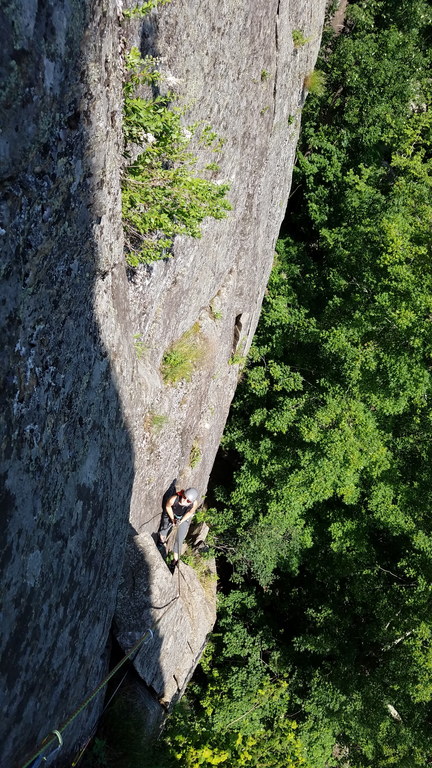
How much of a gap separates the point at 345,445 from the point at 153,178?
877cm

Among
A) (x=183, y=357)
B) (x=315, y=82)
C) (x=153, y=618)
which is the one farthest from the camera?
(x=315, y=82)

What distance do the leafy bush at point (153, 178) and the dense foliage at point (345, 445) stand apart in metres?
7.51

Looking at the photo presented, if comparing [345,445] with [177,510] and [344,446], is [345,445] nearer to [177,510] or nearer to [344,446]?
[344,446]

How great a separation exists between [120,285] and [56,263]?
118cm

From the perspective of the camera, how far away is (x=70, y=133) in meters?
3.21

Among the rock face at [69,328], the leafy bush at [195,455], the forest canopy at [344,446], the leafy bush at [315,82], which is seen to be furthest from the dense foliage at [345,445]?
the rock face at [69,328]

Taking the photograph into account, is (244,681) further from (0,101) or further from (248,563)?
(0,101)

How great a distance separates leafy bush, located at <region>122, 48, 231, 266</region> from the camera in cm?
484

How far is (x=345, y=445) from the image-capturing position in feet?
41.6

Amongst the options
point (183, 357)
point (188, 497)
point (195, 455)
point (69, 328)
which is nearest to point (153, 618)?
point (188, 497)

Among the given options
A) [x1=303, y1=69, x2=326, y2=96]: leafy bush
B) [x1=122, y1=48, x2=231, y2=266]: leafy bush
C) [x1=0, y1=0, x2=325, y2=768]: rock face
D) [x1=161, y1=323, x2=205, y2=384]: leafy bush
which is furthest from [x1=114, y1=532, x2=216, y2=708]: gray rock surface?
[x1=303, y1=69, x2=326, y2=96]: leafy bush

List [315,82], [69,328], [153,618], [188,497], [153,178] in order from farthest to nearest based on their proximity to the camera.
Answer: [315,82] < [188,497] < [153,618] < [153,178] < [69,328]

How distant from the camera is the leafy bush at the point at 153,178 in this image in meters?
4.84

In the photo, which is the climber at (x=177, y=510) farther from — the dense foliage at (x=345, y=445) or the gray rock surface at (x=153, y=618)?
the dense foliage at (x=345, y=445)
